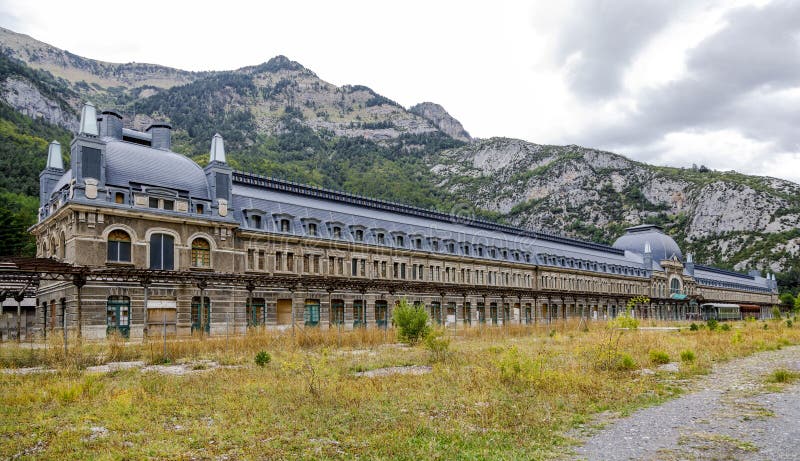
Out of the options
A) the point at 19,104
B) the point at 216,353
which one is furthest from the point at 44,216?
the point at 19,104

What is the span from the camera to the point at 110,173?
3953 cm

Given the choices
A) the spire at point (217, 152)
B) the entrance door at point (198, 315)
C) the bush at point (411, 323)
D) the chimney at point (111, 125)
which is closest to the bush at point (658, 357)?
the bush at point (411, 323)

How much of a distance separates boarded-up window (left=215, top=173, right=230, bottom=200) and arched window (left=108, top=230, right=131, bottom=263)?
8.10 meters

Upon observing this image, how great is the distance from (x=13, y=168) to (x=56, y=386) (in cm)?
10320

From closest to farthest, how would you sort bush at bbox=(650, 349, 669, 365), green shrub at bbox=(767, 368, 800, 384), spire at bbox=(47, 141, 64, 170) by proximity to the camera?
green shrub at bbox=(767, 368, 800, 384), bush at bbox=(650, 349, 669, 365), spire at bbox=(47, 141, 64, 170)

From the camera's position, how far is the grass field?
1164 cm

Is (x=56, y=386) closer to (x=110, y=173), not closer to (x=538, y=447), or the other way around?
(x=538, y=447)

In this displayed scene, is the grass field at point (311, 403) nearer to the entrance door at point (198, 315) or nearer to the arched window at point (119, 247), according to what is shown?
the arched window at point (119, 247)

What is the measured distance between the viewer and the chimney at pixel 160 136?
47000 millimetres

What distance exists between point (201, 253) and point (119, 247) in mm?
5994

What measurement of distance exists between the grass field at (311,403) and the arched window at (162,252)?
13.4 m

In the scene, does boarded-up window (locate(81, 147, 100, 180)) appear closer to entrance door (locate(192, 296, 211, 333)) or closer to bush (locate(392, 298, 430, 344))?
entrance door (locate(192, 296, 211, 333))

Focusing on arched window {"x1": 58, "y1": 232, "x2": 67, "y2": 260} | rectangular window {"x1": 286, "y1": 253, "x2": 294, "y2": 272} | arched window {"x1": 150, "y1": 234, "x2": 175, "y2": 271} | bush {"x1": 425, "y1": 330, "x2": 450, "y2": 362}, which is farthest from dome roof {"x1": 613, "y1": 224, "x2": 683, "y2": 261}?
arched window {"x1": 58, "y1": 232, "x2": 67, "y2": 260}

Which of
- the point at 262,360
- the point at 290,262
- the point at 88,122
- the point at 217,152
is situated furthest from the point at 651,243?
the point at 262,360
